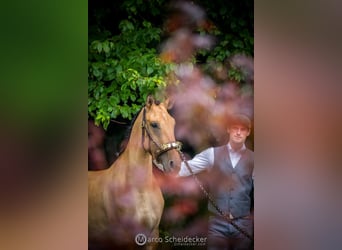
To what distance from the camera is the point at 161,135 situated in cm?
138

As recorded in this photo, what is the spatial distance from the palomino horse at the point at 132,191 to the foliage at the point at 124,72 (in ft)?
0.19

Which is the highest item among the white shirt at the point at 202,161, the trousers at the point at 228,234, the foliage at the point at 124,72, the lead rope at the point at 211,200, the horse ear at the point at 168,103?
the foliage at the point at 124,72

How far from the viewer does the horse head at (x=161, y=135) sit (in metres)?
1.37

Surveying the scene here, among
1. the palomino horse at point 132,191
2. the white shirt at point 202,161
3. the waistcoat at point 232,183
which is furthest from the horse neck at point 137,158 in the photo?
the waistcoat at point 232,183

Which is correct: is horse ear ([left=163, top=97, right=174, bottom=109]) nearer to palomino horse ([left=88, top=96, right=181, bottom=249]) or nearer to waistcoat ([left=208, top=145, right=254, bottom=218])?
palomino horse ([left=88, top=96, right=181, bottom=249])

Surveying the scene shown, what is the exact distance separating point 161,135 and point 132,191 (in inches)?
8.3

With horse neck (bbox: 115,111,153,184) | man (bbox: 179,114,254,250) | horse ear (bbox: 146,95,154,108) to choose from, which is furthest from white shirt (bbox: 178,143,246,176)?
horse ear (bbox: 146,95,154,108)

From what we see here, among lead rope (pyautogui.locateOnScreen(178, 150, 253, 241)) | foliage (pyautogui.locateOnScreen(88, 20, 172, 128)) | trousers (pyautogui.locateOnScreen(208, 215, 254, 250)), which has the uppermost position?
foliage (pyautogui.locateOnScreen(88, 20, 172, 128))

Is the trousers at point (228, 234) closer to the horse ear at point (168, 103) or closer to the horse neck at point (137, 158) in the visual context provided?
the horse neck at point (137, 158)

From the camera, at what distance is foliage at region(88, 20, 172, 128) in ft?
4.48

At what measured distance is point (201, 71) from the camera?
1.37 meters
